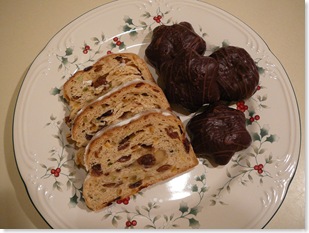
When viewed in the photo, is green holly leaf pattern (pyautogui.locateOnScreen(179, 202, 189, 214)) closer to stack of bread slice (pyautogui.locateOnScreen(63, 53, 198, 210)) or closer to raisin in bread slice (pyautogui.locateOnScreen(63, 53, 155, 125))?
stack of bread slice (pyautogui.locateOnScreen(63, 53, 198, 210))

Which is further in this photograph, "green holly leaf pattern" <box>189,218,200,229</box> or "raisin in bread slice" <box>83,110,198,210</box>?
"green holly leaf pattern" <box>189,218,200,229</box>

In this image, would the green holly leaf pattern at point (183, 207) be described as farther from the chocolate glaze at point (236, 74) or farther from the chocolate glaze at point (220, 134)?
the chocolate glaze at point (236, 74)

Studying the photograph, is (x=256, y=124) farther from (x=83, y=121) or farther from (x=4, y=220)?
(x=4, y=220)

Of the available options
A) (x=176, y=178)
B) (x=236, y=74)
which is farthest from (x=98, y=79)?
(x=236, y=74)

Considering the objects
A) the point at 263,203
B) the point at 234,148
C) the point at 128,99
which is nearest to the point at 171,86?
the point at 128,99

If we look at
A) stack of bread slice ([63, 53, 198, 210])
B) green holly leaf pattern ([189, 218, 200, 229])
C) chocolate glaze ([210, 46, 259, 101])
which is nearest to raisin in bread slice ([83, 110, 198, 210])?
stack of bread slice ([63, 53, 198, 210])

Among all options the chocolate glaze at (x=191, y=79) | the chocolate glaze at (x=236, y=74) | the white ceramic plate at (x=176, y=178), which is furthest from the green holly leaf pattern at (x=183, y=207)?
the chocolate glaze at (x=236, y=74)
